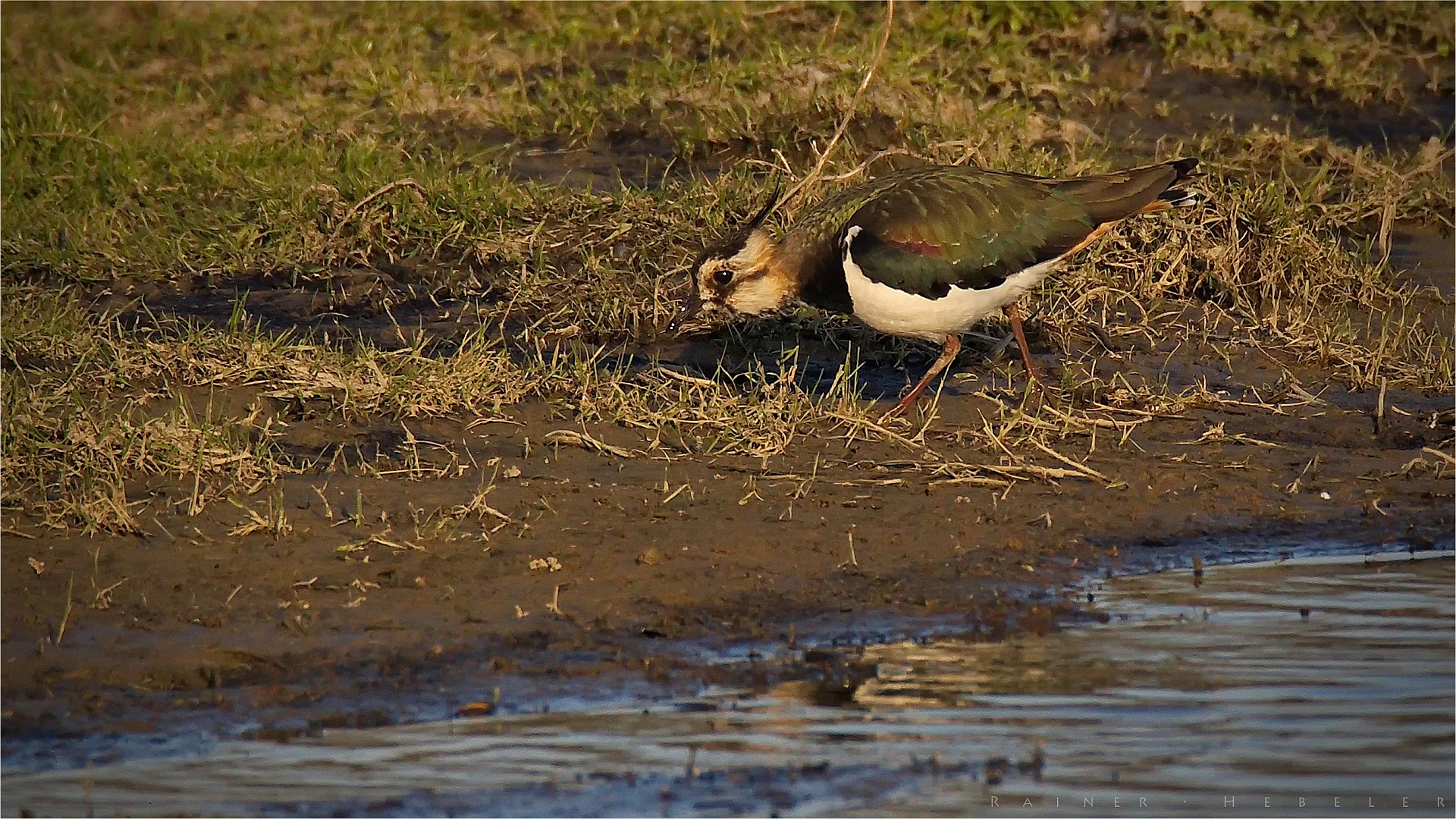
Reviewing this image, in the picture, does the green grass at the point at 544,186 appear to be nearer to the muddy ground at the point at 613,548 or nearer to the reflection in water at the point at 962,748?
the muddy ground at the point at 613,548

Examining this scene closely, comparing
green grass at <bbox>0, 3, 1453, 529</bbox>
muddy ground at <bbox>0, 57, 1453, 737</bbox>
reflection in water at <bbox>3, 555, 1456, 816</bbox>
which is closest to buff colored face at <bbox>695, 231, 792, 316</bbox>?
green grass at <bbox>0, 3, 1453, 529</bbox>

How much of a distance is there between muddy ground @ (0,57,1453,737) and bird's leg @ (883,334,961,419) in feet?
0.47

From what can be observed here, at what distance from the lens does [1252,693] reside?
180 inches

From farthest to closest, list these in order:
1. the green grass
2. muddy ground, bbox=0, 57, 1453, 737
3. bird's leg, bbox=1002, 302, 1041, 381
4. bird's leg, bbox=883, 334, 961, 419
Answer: bird's leg, bbox=1002, 302, 1041, 381
bird's leg, bbox=883, 334, 961, 419
the green grass
muddy ground, bbox=0, 57, 1453, 737

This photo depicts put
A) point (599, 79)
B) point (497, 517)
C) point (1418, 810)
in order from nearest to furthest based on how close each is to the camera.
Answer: point (1418, 810), point (497, 517), point (599, 79)

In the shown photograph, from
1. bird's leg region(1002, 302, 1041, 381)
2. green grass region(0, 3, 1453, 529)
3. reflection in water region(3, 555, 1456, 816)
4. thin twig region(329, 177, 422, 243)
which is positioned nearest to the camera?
reflection in water region(3, 555, 1456, 816)

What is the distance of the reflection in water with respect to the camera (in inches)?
155

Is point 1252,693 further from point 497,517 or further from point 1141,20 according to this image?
point 1141,20

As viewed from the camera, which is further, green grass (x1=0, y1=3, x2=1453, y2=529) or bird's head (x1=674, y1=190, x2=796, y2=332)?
bird's head (x1=674, y1=190, x2=796, y2=332)

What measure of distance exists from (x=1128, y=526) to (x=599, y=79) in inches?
202

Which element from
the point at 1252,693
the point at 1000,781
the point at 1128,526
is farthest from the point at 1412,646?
the point at 1000,781

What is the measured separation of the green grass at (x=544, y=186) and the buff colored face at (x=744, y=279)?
13.5 inches

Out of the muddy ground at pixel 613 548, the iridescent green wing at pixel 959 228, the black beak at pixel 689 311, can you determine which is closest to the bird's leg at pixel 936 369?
the muddy ground at pixel 613 548

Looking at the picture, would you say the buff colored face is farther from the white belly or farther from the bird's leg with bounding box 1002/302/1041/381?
the bird's leg with bounding box 1002/302/1041/381
